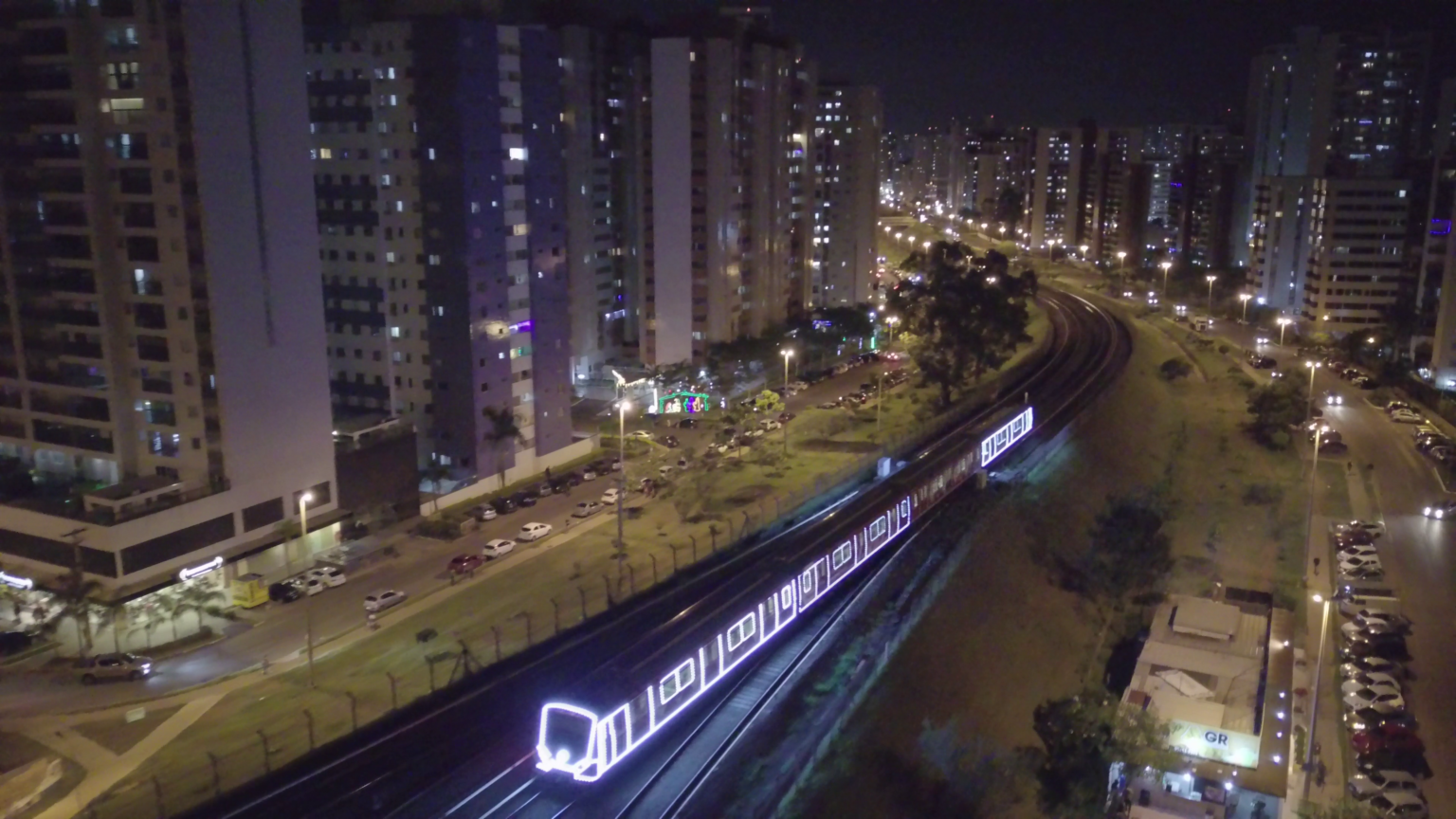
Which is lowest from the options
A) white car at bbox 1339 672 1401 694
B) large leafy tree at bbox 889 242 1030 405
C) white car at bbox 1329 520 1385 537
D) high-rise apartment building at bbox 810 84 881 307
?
white car at bbox 1339 672 1401 694

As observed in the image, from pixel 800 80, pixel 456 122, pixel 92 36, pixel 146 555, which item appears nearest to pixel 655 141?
pixel 800 80

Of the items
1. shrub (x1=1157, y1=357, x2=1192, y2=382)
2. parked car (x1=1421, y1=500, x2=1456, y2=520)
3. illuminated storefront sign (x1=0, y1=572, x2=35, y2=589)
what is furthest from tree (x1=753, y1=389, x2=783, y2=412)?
illuminated storefront sign (x1=0, y1=572, x2=35, y2=589)

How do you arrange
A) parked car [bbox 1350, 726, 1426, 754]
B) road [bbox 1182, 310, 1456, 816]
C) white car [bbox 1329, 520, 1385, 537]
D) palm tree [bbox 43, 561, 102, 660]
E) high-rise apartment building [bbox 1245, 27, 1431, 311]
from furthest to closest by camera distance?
high-rise apartment building [bbox 1245, 27, 1431, 311]
white car [bbox 1329, 520, 1385, 537]
palm tree [bbox 43, 561, 102, 660]
road [bbox 1182, 310, 1456, 816]
parked car [bbox 1350, 726, 1426, 754]

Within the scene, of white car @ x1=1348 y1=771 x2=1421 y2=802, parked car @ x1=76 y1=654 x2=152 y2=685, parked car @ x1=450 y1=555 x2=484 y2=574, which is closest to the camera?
white car @ x1=1348 y1=771 x2=1421 y2=802

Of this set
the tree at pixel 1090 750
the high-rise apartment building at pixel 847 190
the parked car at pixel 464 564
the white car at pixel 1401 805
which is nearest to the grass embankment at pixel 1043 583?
the tree at pixel 1090 750

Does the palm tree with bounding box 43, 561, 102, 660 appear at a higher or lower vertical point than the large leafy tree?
lower

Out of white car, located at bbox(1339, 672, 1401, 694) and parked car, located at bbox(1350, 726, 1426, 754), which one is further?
white car, located at bbox(1339, 672, 1401, 694)

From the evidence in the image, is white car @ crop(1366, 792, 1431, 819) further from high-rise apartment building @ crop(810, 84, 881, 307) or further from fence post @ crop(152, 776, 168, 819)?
high-rise apartment building @ crop(810, 84, 881, 307)

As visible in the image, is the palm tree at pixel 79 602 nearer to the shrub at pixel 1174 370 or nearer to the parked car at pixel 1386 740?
the parked car at pixel 1386 740

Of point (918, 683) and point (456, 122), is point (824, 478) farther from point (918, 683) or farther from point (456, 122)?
point (456, 122)
